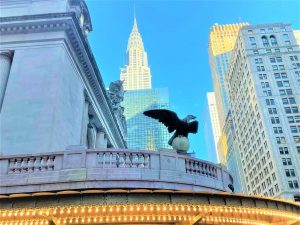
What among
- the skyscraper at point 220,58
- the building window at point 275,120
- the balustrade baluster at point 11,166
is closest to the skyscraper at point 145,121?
the skyscraper at point 220,58

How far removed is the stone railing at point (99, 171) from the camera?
12.7 metres

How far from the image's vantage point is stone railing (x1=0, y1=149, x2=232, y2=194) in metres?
12.7

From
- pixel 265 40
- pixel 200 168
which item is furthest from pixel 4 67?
pixel 265 40

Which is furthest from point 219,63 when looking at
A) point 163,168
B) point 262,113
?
point 163,168

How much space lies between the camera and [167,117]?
1706 cm

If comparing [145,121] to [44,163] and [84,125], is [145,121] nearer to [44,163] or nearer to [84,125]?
[84,125]

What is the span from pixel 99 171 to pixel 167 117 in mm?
5587

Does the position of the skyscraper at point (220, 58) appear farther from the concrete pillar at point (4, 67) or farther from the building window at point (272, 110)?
the concrete pillar at point (4, 67)

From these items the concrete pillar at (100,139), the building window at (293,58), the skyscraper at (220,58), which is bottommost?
the concrete pillar at (100,139)

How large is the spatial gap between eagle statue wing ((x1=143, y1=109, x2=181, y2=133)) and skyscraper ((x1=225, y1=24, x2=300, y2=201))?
62.3m

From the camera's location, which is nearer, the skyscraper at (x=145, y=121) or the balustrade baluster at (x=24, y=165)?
the balustrade baluster at (x=24, y=165)

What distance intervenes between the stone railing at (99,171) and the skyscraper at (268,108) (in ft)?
211

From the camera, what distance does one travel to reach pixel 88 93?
29781 millimetres

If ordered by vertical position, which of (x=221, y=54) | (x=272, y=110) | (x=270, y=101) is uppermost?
(x=221, y=54)
